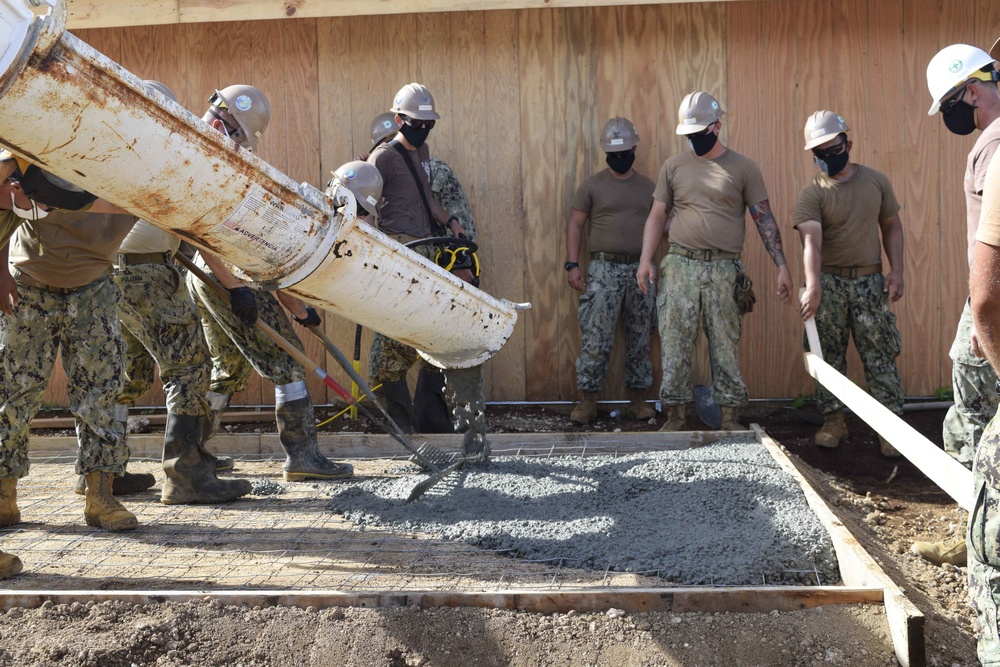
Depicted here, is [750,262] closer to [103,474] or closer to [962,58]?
[962,58]

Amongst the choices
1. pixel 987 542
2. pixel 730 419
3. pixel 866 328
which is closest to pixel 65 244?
pixel 987 542

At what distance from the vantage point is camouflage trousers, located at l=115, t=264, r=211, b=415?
448cm

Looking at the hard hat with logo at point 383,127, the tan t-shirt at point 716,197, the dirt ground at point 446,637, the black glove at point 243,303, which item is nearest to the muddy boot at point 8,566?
the dirt ground at point 446,637

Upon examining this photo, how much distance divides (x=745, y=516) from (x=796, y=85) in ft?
12.1

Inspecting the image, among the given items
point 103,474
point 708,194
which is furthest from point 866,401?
point 103,474

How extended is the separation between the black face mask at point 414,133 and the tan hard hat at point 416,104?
0.08 metres

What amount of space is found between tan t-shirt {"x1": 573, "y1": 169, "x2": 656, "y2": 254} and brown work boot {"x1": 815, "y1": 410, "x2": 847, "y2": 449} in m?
1.61

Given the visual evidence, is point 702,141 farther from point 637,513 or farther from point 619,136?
point 637,513

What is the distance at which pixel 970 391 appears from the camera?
158 inches

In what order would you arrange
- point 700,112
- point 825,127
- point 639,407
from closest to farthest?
1. point 825,127
2. point 700,112
3. point 639,407

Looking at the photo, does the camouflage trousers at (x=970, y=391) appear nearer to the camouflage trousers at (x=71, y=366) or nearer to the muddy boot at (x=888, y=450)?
the muddy boot at (x=888, y=450)

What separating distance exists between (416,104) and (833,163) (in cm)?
252

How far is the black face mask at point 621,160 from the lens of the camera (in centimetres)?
641

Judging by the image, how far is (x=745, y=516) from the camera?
3891 mm
